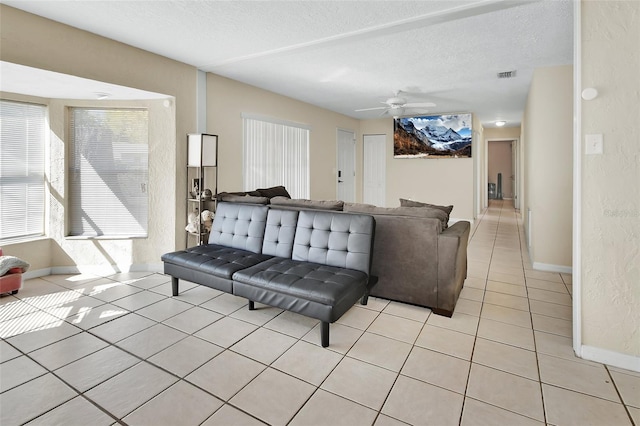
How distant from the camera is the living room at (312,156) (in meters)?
2.11

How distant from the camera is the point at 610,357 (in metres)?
2.17

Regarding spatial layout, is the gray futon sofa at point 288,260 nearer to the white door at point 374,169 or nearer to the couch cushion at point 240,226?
Result: the couch cushion at point 240,226

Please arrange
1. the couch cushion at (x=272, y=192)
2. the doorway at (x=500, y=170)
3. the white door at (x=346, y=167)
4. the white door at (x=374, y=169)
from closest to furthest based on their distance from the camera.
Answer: the couch cushion at (x=272, y=192), the white door at (x=346, y=167), the white door at (x=374, y=169), the doorway at (x=500, y=170)

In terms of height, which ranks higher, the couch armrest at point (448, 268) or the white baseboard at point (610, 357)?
the couch armrest at point (448, 268)

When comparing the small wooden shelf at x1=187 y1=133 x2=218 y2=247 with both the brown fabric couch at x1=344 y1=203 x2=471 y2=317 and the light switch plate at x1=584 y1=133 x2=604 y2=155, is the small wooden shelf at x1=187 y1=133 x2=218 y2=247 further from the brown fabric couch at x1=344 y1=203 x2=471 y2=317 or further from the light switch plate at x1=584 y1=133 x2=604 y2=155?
the light switch plate at x1=584 y1=133 x2=604 y2=155

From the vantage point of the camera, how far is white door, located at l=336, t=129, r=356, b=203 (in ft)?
26.7

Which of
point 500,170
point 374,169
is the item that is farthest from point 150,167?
point 500,170

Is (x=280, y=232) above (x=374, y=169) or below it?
below

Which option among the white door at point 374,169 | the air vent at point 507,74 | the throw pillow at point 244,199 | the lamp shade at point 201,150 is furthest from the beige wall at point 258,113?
the air vent at point 507,74

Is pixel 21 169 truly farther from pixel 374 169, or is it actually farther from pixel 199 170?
pixel 374 169

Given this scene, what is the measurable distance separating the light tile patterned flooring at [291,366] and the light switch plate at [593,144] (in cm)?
137

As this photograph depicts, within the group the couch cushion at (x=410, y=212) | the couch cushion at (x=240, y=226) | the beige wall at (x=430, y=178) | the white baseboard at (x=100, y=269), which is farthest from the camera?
the beige wall at (x=430, y=178)

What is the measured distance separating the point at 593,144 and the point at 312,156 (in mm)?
5180

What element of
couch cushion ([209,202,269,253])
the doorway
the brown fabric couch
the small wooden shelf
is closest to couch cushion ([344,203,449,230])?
the brown fabric couch
